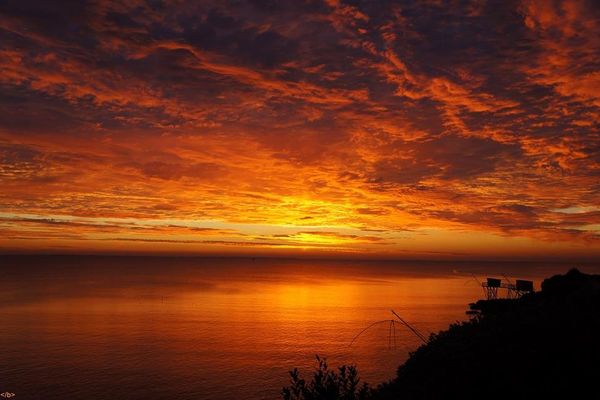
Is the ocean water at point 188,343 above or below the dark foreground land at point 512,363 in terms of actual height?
below

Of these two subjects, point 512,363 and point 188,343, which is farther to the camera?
point 188,343

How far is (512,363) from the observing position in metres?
17.3

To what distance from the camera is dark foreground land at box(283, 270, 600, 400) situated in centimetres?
1516

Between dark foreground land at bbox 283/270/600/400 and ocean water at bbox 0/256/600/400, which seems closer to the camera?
dark foreground land at bbox 283/270/600/400

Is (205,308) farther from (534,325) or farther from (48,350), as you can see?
(534,325)

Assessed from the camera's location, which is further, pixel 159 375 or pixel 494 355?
pixel 159 375

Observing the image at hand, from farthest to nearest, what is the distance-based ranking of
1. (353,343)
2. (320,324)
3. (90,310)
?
(90,310), (320,324), (353,343)

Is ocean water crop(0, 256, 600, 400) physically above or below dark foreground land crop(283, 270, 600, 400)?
below

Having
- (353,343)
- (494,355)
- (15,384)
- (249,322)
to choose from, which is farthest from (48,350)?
(494,355)

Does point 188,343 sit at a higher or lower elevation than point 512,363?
lower

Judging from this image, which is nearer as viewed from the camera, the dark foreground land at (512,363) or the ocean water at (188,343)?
the dark foreground land at (512,363)

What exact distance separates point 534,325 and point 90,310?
94001 mm

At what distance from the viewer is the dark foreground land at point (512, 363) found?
15164mm

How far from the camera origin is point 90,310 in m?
94.9
